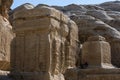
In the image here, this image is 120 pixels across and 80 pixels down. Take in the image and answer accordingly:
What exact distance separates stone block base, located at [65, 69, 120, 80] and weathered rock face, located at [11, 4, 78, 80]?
1.14 m

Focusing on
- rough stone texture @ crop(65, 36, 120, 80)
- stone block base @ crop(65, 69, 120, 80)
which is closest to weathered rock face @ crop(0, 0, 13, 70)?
stone block base @ crop(65, 69, 120, 80)

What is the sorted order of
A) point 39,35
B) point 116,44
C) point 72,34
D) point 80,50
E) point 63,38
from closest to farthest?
point 39,35, point 63,38, point 72,34, point 80,50, point 116,44

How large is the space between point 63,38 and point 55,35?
1.04m

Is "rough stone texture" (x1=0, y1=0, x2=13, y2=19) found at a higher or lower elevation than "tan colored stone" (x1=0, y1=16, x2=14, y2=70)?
higher

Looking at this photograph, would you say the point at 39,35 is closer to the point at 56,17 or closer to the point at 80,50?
the point at 56,17

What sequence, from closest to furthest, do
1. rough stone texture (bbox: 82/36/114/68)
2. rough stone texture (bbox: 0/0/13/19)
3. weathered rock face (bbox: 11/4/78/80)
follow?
weathered rock face (bbox: 11/4/78/80) < rough stone texture (bbox: 82/36/114/68) < rough stone texture (bbox: 0/0/13/19)

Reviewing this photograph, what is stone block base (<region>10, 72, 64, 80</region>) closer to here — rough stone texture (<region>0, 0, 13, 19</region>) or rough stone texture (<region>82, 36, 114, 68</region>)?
rough stone texture (<region>82, 36, 114, 68</region>)

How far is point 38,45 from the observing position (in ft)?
42.7

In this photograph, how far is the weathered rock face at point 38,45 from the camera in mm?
12758

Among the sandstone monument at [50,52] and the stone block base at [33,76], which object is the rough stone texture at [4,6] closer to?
the sandstone monument at [50,52]

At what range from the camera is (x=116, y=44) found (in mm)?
21719

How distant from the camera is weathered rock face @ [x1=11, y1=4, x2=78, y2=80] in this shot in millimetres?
12758

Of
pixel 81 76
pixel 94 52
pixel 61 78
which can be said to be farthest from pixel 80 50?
pixel 61 78

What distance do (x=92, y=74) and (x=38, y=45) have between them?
3358 millimetres
